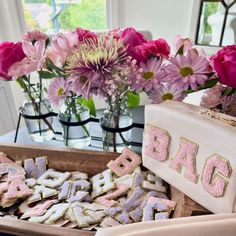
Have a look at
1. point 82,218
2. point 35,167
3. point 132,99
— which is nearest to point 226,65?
point 132,99

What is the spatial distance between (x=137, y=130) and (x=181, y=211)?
0.44m

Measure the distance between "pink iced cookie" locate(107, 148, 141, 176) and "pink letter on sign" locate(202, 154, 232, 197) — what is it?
8.4 inches

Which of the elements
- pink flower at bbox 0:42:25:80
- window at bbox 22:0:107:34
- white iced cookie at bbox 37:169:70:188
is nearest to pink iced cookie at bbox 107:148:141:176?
white iced cookie at bbox 37:169:70:188

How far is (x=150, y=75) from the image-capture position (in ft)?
2.12

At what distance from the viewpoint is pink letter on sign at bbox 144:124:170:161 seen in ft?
1.95

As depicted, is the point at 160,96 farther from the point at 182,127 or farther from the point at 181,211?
the point at 181,211

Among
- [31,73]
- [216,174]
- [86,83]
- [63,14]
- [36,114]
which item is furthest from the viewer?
[63,14]

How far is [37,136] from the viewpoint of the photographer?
0.88 m

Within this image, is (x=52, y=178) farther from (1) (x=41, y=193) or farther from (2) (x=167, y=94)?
(2) (x=167, y=94)

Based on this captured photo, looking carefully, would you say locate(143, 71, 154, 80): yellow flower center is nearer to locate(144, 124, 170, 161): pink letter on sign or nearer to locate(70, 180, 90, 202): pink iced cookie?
locate(144, 124, 170, 161): pink letter on sign

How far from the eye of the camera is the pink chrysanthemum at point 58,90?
26.1 inches

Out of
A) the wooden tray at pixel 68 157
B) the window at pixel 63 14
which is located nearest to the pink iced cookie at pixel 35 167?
the wooden tray at pixel 68 157

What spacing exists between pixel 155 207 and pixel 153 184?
3.1 inches

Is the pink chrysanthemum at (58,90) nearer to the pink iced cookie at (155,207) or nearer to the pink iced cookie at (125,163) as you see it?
the pink iced cookie at (125,163)
